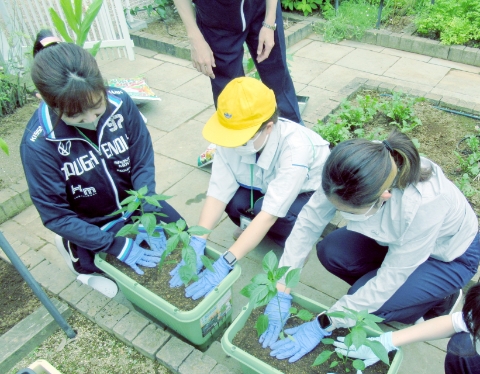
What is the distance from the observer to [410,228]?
5.69 feet

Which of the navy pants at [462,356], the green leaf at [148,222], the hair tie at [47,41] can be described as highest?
the hair tie at [47,41]

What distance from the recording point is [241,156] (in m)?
2.23

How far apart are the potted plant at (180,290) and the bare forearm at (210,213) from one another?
0.24m

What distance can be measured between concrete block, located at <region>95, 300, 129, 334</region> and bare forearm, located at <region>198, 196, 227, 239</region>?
1.95 ft

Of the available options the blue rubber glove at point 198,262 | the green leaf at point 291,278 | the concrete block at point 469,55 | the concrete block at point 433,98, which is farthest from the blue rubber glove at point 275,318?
the concrete block at point 469,55

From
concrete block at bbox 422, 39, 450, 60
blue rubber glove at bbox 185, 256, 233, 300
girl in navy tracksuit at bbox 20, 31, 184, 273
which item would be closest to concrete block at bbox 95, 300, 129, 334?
girl in navy tracksuit at bbox 20, 31, 184, 273

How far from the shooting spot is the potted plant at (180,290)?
1723 mm

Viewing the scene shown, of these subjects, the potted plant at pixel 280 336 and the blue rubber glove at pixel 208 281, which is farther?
the blue rubber glove at pixel 208 281

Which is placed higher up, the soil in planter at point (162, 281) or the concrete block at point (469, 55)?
the soil in planter at point (162, 281)

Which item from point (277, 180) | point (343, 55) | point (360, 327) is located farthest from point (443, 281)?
point (343, 55)

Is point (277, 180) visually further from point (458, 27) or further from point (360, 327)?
point (458, 27)

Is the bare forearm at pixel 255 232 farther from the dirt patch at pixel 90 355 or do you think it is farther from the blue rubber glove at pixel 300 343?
the dirt patch at pixel 90 355

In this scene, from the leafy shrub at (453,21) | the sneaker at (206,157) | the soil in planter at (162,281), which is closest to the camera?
the soil in planter at (162,281)

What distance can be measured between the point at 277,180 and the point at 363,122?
1592mm
